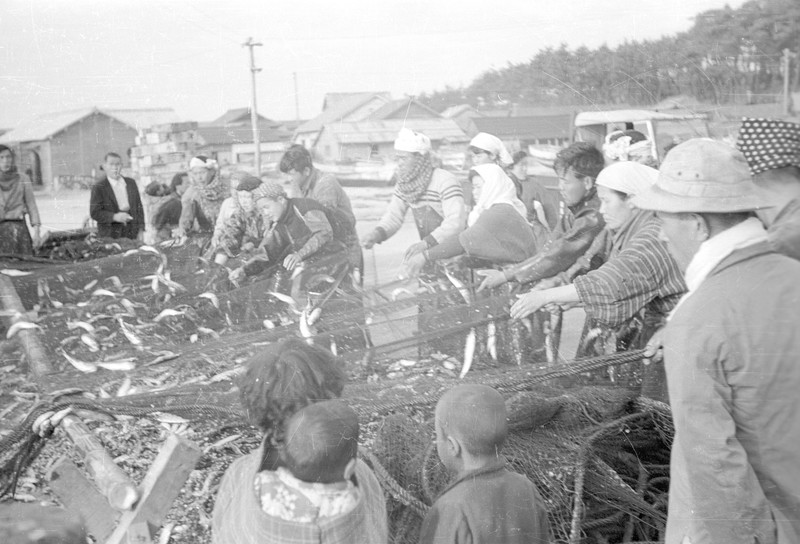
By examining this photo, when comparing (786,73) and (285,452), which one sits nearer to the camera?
(285,452)

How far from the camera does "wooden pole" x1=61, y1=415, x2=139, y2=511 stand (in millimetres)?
1722

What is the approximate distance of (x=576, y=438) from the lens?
266 centimetres

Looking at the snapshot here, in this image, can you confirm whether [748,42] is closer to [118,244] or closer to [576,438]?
[576,438]

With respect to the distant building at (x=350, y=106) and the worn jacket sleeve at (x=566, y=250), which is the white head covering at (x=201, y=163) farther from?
the worn jacket sleeve at (x=566, y=250)

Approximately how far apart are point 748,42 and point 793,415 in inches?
81.4

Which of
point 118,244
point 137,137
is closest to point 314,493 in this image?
point 137,137

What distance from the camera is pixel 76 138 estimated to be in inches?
172

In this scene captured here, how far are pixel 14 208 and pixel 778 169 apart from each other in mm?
5534

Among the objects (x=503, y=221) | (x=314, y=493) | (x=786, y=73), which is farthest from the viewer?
(x=503, y=221)

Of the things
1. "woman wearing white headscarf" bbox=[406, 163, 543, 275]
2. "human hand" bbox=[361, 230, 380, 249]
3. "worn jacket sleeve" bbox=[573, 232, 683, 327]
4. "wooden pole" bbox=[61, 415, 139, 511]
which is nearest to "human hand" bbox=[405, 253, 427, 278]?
"woman wearing white headscarf" bbox=[406, 163, 543, 275]

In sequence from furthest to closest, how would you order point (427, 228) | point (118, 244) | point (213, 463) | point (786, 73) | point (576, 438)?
point (118, 244) < point (427, 228) < point (786, 73) < point (576, 438) < point (213, 463)

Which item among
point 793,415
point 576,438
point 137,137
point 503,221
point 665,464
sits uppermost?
point 137,137

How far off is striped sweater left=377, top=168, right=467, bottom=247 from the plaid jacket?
2490 mm

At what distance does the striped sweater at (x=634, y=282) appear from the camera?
2832 mm
